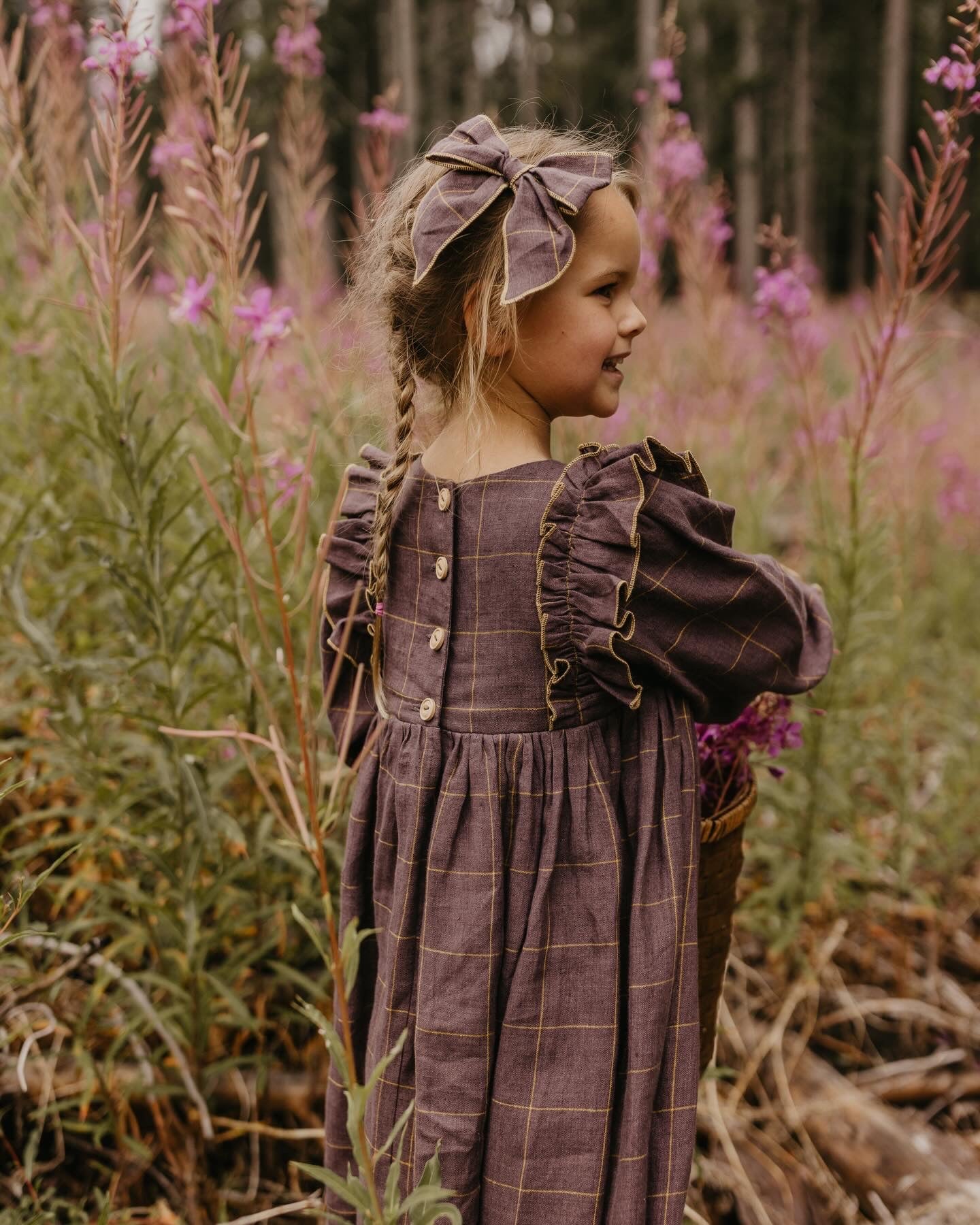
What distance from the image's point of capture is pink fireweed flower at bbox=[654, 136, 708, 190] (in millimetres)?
2795

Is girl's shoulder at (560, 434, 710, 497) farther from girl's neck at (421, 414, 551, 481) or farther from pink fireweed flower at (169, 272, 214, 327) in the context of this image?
pink fireweed flower at (169, 272, 214, 327)

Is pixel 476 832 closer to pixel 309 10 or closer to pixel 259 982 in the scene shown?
pixel 259 982

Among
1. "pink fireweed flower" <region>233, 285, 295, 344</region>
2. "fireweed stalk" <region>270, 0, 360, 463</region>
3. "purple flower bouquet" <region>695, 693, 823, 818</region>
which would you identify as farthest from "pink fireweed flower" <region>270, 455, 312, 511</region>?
"purple flower bouquet" <region>695, 693, 823, 818</region>

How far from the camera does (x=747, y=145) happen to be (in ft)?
44.5

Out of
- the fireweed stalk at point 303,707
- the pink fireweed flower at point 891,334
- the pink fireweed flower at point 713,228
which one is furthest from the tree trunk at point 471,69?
the fireweed stalk at point 303,707

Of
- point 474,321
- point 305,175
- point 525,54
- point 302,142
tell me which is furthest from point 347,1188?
point 525,54

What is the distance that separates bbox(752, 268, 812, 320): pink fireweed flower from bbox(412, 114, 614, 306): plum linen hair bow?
100 centimetres

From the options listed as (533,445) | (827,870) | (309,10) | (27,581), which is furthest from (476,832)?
(309,10)

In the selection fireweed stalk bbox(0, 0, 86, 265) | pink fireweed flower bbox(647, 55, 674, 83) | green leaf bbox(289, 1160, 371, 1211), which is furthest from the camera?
pink fireweed flower bbox(647, 55, 674, 83)

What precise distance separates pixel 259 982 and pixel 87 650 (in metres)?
0.87

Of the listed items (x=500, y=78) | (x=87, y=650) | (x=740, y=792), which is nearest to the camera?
(x=740, y=792)

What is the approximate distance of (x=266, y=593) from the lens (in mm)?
2369

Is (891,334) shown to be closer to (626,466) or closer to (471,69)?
(626,466)

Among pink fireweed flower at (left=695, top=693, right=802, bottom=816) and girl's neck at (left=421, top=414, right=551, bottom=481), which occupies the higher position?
girl's neck at (left=421, top=414, right=551, bottom=481)
